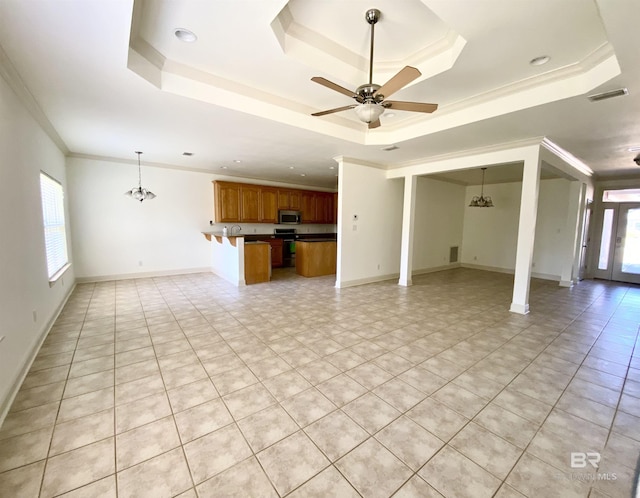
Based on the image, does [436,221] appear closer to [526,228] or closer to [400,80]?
[526,228]

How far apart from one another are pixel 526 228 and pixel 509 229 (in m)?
3.86

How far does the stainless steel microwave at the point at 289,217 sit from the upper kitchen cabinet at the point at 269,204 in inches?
7.5

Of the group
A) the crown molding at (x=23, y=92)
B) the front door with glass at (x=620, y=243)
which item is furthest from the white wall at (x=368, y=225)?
the front door with glass at (x=620, y=243)

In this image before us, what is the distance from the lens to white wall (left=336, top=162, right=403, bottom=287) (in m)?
5.48

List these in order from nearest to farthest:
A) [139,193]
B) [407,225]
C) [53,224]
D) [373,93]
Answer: [373,93] < [53,224] < [139,193] < [407,225]

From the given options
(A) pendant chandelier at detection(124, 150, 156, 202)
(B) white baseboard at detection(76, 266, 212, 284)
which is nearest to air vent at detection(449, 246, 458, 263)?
(B) white baseboard at detection(76, 266, 212, 284)

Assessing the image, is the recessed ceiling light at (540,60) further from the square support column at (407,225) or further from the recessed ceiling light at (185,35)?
the square support column at (407,225)

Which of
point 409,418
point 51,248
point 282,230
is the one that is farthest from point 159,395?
point 282,230

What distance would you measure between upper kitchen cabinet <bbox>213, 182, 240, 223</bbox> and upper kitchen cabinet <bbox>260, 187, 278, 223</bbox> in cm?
70

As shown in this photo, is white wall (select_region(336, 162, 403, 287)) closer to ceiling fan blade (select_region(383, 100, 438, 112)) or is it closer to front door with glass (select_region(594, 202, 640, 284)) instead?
ceiling fan blade (select_region(383, 100, 438, 112))

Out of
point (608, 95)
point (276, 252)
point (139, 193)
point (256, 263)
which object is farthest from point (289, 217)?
point (608, 95)

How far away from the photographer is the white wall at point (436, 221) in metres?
7.00

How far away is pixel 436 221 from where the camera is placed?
7.44 metres

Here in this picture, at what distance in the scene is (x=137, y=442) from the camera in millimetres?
1670
